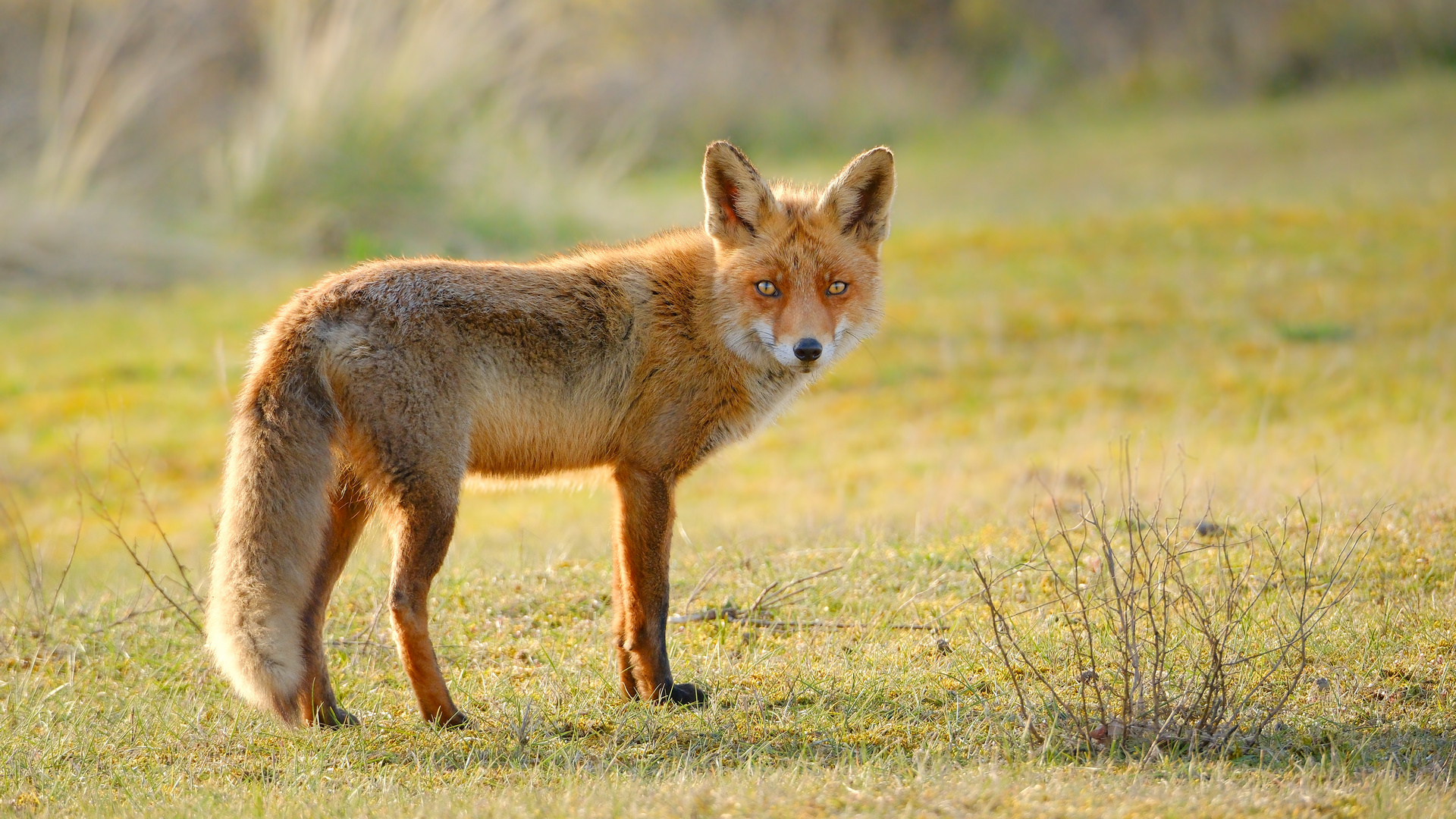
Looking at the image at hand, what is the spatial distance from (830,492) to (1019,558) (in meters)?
3.34

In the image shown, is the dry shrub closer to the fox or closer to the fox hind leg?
the fox

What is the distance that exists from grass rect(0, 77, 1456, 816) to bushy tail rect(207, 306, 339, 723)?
0.39 metres

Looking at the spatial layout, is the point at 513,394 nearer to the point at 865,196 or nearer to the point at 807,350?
the point at 807,350

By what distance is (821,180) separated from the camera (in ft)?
55.7

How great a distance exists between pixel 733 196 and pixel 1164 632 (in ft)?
7.53

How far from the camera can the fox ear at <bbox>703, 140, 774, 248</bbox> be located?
4.97 metres

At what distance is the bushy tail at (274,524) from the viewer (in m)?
3.95

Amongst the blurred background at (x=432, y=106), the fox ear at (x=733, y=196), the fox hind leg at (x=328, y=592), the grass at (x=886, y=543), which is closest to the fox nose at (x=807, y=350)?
the fox ear at (x=733, y=196)

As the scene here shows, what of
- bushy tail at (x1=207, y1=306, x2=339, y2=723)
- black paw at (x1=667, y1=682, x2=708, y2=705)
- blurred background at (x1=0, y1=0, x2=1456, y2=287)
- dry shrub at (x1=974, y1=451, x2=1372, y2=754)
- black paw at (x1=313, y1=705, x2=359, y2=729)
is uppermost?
blurred background at (x1=0, y1=0, x2=1456, y2=287)

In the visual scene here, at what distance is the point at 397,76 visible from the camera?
52.1 ft

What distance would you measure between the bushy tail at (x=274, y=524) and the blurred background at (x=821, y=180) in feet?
6.49

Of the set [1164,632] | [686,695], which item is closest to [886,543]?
[686,695]

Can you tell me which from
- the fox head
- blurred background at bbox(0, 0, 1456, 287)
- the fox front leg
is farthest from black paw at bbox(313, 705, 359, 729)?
blurred background at bbox(0, 0, 1456, 287)

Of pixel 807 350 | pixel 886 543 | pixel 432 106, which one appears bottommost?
pixel 886 543
